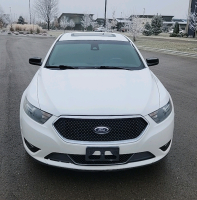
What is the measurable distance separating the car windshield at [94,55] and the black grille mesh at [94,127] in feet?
5.30

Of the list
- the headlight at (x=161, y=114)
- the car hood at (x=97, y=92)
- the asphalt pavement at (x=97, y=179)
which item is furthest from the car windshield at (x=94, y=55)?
the asphalt pavement at (x=97, y=179)

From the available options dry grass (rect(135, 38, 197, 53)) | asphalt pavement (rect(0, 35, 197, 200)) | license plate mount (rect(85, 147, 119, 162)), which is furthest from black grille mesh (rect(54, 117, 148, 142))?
dry grass (rect(135, 38, 197, 53))

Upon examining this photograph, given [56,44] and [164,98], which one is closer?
[164,98]

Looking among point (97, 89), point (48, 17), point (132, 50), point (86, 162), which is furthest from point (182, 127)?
point (48, 17)

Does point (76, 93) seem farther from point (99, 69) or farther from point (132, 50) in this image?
point (132, 50)

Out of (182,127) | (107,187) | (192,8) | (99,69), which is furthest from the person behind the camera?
(192,8)

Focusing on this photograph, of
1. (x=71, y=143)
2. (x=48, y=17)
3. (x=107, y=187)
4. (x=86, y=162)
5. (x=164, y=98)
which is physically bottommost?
(x=107, y=187)

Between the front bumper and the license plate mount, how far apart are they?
0.10ft

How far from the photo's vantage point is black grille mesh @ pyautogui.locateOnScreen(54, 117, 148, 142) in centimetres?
268

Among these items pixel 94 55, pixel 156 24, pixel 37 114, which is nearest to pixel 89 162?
pixel 37 114

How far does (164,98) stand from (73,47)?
6.83ft

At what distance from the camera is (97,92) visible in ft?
10.1

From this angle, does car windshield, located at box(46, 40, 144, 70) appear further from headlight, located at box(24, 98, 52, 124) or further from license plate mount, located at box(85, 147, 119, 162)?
license plate mount, located at box(85, 147, 119, 162)

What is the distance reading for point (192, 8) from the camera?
43.7 meters
